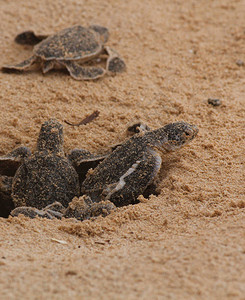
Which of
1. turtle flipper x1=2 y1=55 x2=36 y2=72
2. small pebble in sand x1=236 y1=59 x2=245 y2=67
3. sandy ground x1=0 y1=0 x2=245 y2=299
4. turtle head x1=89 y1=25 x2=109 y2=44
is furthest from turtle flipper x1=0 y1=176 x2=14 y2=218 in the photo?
small pebble in sand x1=236 y1=59 x2=245 y2=67

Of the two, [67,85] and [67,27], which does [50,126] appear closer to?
[67,85]

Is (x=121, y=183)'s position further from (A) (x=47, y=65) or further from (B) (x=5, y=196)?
(A) (x=47, y=65)

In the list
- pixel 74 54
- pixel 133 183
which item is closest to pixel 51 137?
pixel 133 183

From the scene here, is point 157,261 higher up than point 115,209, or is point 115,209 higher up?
point 157,261

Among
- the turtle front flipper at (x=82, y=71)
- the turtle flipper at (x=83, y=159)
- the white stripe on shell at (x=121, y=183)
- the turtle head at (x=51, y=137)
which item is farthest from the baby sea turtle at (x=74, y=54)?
the white stripe on shell at (x=121, y=183)

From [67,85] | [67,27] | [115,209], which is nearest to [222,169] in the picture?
[115,209]

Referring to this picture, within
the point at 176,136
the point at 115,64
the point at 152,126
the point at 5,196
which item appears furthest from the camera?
the point at 115,64
